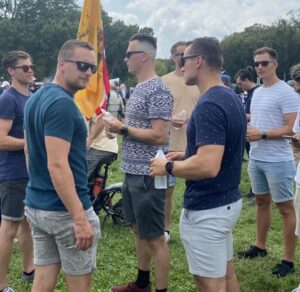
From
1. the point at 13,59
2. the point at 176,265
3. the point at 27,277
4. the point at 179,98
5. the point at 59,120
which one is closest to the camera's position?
the point at 59,120

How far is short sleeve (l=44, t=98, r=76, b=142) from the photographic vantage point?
271 centimetres

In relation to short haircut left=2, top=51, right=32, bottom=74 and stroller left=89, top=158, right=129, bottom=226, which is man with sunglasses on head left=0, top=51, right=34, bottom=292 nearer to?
short haircut left=2, top=51, right=32, bottom=74

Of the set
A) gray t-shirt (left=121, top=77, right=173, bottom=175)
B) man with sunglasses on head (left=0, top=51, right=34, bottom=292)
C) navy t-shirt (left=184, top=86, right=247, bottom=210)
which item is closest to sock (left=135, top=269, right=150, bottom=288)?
gray t-shirt (left=121, top=77, right=173, bottom=175)

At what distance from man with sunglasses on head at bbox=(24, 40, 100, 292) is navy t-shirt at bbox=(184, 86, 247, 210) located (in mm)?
662

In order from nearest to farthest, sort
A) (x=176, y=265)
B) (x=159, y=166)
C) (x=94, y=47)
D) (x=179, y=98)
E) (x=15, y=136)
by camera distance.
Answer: (x=159, y=166)
(x=15, y=136)
(x=176, y=265)
(x=179, y=98)
(x=94, y=47)

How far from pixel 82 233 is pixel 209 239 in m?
0.77

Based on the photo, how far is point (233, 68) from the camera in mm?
51844

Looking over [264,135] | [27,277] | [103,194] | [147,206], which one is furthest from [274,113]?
[27,277]

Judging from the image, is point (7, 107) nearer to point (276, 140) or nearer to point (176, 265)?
point (176, 265)

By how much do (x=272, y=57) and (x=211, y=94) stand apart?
2227 mm

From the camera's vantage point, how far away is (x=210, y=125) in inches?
109

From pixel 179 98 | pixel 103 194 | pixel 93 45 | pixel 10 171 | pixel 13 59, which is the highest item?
pixel 93 45

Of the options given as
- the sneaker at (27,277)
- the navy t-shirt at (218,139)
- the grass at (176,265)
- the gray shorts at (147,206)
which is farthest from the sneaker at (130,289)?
the navy t-shirt at (218,139)

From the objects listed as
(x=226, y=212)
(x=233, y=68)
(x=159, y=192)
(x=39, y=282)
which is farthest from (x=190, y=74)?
(x=233, y=68)
